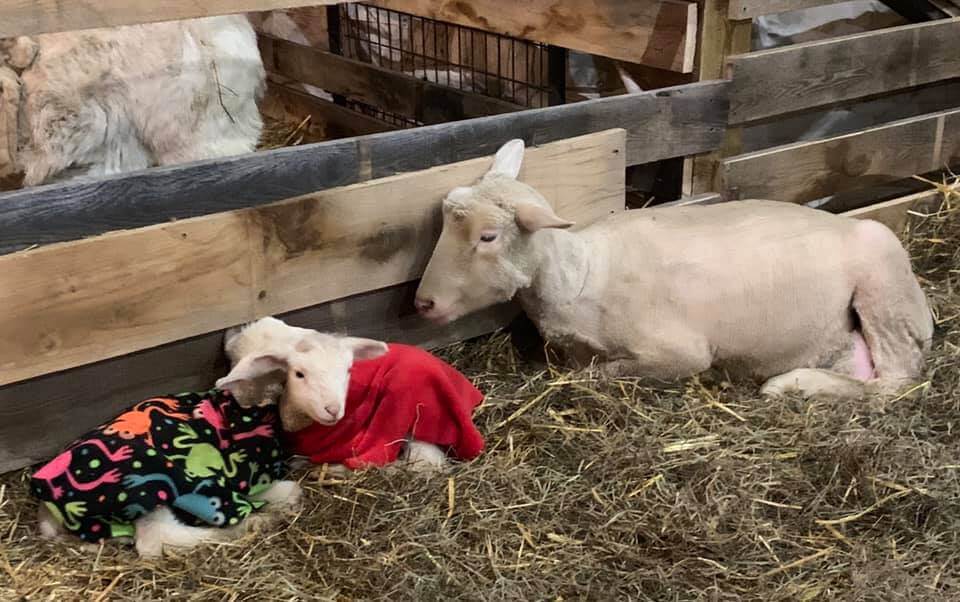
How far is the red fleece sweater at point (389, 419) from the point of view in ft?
9.66

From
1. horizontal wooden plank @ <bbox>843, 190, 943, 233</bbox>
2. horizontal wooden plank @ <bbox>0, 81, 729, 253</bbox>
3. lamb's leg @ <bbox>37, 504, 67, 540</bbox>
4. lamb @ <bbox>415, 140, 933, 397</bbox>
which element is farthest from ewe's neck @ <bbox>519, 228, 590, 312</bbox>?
horizontal wooden plank @ <bbox>843, 190, 943, 233</bbox>

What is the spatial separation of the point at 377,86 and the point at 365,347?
267 centimetres

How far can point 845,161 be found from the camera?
4520 millimetres

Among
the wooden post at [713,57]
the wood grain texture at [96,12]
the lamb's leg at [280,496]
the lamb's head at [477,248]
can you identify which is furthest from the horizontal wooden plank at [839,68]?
the lamb's leg at [280,496]

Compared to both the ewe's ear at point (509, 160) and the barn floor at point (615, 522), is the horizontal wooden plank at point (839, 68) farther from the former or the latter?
the barn floor at point (615, 522)

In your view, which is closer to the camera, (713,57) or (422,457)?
(422,457)

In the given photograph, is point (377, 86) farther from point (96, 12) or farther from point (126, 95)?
point (96, 12)

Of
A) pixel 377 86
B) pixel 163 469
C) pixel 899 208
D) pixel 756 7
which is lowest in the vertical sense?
pixel 899 208

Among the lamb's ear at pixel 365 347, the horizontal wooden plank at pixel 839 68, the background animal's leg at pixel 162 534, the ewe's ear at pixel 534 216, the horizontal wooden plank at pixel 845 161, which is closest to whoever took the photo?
the background animal's leg at pixel 162 534

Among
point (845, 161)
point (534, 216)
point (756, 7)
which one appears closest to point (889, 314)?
point (845, 161)

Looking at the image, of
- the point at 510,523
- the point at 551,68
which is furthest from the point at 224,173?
the point at 551,68

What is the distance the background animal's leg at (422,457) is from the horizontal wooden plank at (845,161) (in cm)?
186

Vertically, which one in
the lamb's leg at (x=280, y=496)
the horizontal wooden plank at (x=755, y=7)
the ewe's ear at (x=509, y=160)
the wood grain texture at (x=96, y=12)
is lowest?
the lamb's leg at (x=280, y=496)

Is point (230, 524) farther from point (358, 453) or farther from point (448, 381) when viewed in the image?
point (448, 381)
